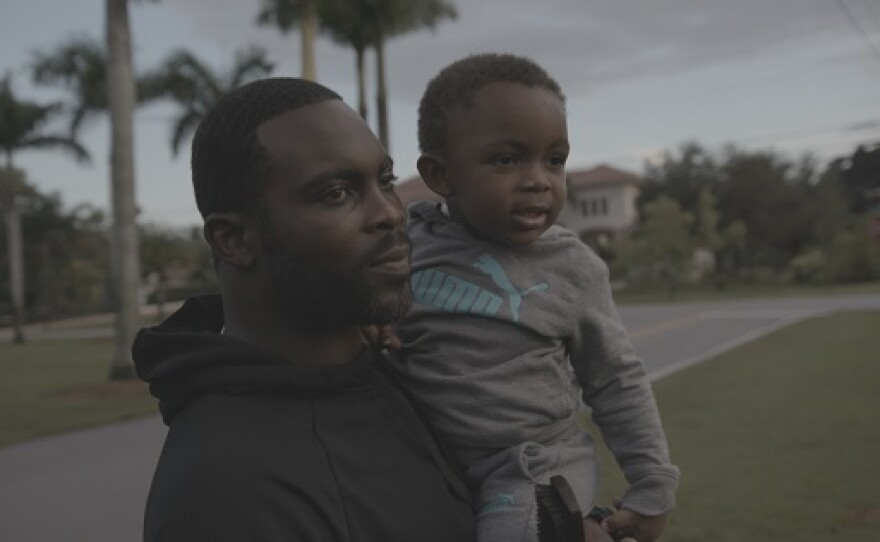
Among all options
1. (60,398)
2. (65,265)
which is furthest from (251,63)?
(65,265)

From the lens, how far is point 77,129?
Answer: 1039 inches

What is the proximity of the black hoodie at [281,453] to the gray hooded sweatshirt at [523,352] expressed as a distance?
182mm

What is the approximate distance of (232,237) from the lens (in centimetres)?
139

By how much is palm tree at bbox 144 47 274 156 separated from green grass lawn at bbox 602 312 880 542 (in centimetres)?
1629

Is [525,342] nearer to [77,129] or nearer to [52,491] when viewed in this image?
[52,491]

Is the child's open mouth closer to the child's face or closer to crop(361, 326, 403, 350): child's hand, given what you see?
the child's face

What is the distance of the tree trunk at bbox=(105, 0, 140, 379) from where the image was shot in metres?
13.9

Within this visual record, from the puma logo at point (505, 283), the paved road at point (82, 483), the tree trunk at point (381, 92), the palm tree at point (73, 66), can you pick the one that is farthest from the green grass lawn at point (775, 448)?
the palm tree at point (73, 66)

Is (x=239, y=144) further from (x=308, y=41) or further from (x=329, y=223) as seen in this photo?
(x=308, y=41)

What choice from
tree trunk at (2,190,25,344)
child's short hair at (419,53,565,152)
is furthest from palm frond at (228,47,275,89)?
child's short hair at (419,53,565,152)

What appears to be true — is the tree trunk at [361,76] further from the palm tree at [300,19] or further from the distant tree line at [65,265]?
the distant tree line at [65,265]

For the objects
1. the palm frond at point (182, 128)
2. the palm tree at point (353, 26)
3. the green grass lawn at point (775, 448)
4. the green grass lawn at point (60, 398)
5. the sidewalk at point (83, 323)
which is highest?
the palm tree at point (353, 26)

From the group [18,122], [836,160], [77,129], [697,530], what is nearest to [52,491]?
[697,530]

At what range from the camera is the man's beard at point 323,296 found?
1.36 m
